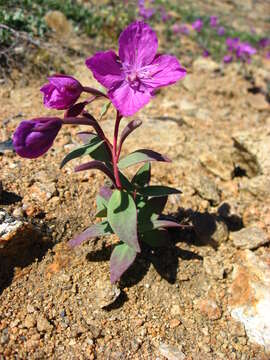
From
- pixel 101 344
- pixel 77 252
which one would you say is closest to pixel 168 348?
pixel 101 344

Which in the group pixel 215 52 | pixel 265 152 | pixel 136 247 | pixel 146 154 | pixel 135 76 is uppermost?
pixel 135 76

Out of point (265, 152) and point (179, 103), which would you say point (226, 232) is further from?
point (179, 103)

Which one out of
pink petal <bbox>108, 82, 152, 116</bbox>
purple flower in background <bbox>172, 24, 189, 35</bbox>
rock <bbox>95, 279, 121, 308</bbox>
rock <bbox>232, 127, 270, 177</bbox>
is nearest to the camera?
pink petal <bbox>108, 82, 152, 116</bbox>

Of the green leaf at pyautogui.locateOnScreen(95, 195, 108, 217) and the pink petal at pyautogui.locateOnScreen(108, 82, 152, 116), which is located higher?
the pink petal at pyautogui.locateOnScreen(108, 82, 152, 116)

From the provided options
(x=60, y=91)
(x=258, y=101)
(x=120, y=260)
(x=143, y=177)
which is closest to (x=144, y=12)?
(x=258, y=101)

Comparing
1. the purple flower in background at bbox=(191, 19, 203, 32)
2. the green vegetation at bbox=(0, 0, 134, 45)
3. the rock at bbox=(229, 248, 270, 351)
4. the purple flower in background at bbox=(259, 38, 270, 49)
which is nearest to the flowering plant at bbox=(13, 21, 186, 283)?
the rock at bbox=(229, 248, 270, 351)

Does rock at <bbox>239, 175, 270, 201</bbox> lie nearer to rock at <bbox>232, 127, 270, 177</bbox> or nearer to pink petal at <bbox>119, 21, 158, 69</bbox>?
rock at <bbox>232, 127, 270, 177</bbox>

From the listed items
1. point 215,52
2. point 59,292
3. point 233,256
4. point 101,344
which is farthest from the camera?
point 215,52
